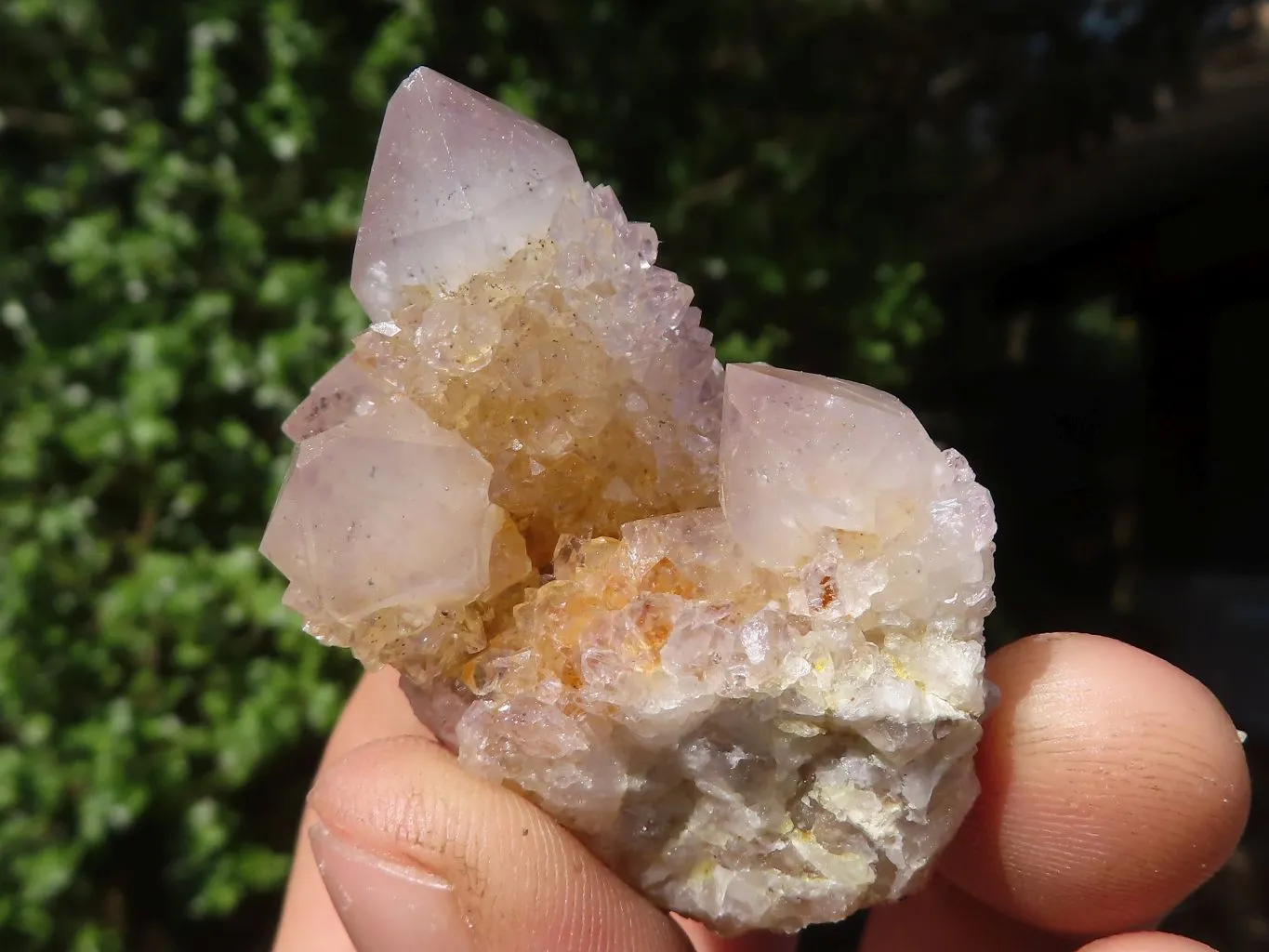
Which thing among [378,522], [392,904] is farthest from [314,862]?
[378,522]

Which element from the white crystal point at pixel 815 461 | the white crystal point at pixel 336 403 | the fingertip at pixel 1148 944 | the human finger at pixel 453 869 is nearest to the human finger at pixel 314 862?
the human finger at pixel 453 869

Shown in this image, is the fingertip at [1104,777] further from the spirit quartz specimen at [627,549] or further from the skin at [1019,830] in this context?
the spirit quartz specimen at [627,549]

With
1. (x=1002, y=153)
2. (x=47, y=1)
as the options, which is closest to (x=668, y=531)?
(x=47, y=1)

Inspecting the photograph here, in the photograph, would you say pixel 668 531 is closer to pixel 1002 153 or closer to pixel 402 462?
pixel 402 462

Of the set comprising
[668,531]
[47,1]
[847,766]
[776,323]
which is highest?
[47,1]

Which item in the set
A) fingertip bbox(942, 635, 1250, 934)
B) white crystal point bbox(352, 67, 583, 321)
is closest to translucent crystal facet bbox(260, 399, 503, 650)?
white crystal point bbox(352, 67, 583, 321)

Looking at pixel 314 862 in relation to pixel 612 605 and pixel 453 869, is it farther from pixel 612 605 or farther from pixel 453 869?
pixel 612 605

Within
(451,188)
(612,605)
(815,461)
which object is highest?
(451,188)
